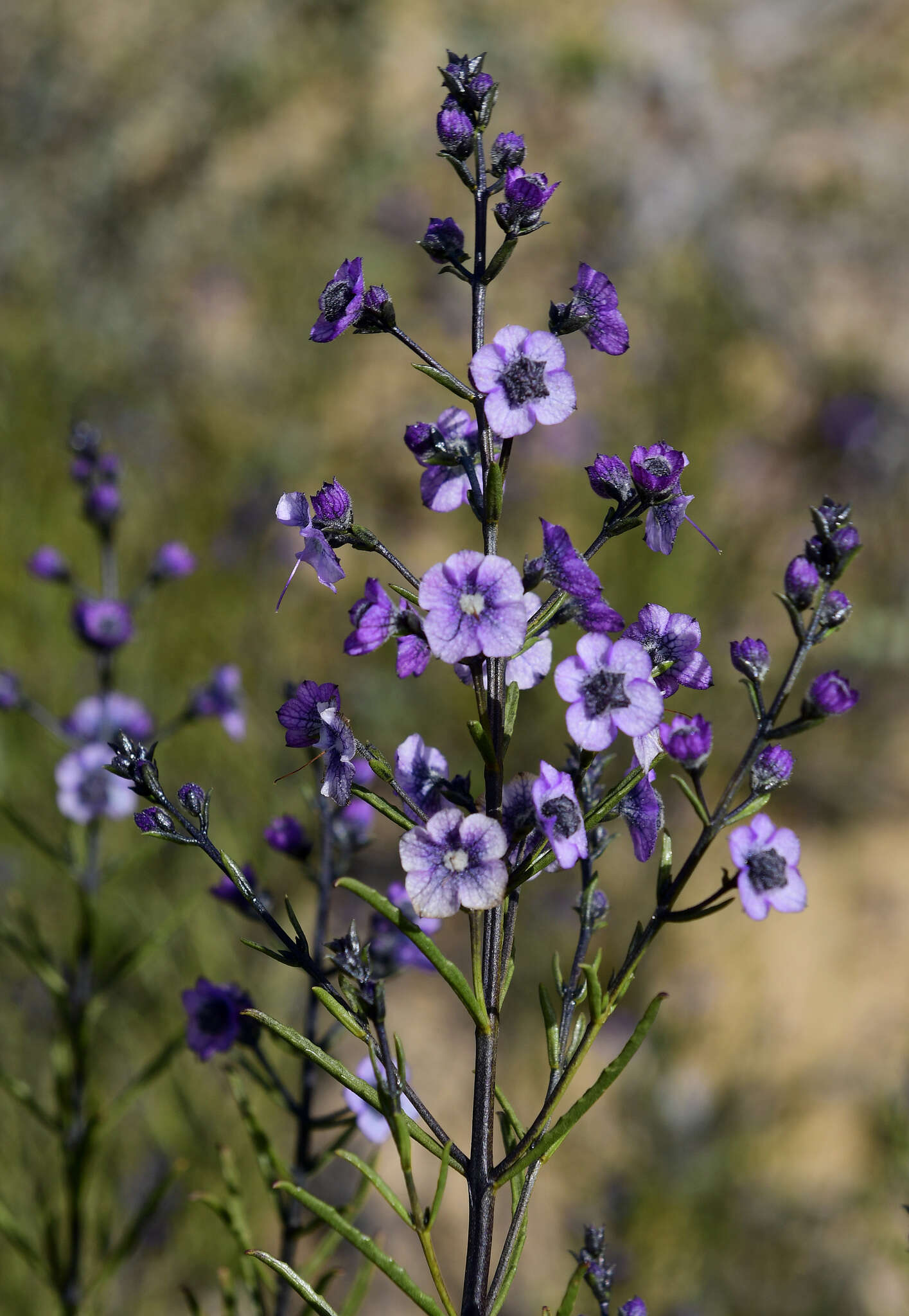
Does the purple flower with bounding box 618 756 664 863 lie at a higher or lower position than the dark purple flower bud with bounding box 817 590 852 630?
lower

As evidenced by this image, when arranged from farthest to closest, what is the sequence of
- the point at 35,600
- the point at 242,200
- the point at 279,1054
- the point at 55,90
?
the point at 55,90, the point at 242,200, the point at 35,600, the point at 279,1054

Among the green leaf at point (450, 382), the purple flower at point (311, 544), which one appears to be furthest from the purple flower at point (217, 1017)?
the green leaf at point (450, 382)

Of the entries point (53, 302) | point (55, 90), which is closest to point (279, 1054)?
point (53, 302)

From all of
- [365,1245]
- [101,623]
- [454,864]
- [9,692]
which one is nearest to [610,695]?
[454,864]

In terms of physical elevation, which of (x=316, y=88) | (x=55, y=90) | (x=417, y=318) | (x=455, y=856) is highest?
(x=316, y=88)

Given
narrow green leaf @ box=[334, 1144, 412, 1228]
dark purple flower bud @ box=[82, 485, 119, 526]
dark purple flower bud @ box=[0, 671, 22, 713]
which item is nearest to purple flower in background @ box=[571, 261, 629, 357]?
narrow green leaf @ box=[334, 1144, 412, 1228]

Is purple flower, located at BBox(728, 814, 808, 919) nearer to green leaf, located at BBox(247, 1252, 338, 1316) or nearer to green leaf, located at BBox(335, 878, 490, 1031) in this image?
green leaf, located at BBox(335, 878, 490, 1031)

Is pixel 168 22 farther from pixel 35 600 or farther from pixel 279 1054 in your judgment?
pixel 279 1054
